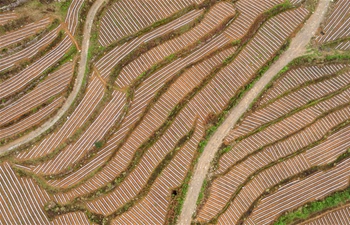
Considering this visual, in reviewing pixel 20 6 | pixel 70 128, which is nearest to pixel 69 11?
pixel 20 6

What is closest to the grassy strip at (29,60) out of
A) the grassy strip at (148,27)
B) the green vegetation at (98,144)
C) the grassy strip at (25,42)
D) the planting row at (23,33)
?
the grassy strip at (25,42)

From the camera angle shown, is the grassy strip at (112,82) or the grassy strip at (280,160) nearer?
the grassy strip at (112,82)

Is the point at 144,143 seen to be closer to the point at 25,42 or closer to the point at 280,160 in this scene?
the point at 280,160

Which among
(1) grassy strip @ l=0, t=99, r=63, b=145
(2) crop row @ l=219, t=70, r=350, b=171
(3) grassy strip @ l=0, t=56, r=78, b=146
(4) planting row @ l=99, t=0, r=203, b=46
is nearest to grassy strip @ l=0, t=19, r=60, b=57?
(3) grassy strip @ l=0, t=56, r=78, b=146

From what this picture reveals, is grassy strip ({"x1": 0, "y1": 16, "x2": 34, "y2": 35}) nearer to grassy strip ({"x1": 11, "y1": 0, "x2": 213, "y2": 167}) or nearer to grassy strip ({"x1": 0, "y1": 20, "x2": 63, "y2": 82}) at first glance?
grassy strip ({"x1": 0, "y1": 20, "x2": 63, "y2": 82})

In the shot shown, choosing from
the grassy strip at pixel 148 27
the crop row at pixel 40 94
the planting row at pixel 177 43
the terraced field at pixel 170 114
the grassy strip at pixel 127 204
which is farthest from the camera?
the grassy strip at pixel 148 27

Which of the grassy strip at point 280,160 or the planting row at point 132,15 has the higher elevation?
the planting row at point 132,15

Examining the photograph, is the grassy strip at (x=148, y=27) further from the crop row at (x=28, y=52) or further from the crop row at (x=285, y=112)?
the crop row at (x=285, y=112)

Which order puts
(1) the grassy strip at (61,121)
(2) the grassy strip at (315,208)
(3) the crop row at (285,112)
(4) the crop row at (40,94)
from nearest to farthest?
1. (1) the grassy strip at (61,121)
2. (4) the crop row at (40,94)
3. (2) the grassy strip at (315,208)
4. (3) the crop row at (285,112)
